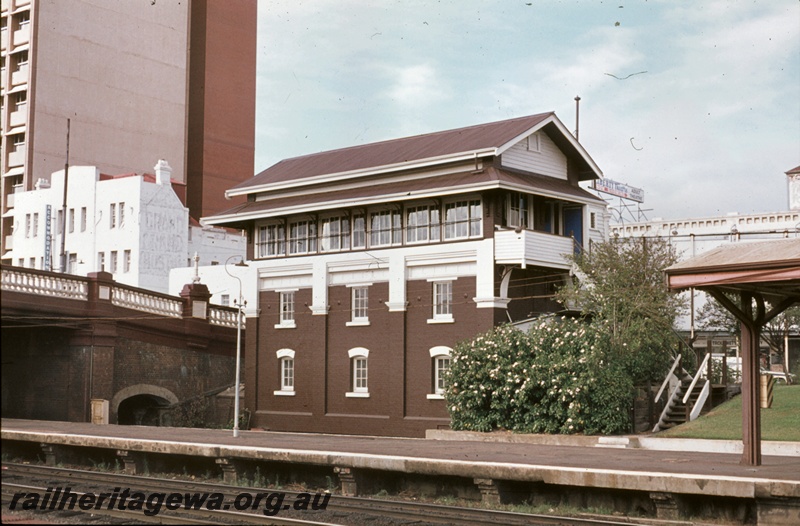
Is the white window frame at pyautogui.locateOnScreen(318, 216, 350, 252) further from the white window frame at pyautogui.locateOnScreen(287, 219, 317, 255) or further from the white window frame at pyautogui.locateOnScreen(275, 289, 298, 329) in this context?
the white window frame at pyautogui.locateOnScreen(275, 289, 298, 329)

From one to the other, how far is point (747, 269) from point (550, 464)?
5115mm

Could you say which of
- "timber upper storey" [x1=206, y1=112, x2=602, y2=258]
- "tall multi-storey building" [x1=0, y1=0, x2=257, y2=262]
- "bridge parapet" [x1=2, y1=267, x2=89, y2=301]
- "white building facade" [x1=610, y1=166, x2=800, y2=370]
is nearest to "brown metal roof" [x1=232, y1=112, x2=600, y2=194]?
"timber upper storey" [x1=206, y1=112, x2=602, y2=258]

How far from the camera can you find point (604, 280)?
1361 inches

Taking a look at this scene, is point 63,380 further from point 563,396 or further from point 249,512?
point 249,512

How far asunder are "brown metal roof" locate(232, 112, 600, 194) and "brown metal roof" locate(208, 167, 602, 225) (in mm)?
809

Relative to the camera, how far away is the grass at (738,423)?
26.9 meters

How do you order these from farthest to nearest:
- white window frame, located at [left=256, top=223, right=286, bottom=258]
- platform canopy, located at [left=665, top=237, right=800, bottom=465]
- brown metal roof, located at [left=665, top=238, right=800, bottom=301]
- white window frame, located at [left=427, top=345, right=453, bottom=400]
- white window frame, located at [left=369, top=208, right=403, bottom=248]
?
white window frame, located at [left=256, top=223, right=286, bottom=258], white window frame, located at [left=369, top=208, right=403, bottom=248], white window frame, located at [left=427, top=345, right=453, bottom=400], platform canopy, located at [left=665, top=237, right=800, bottom=465], brown metal roof, located at [left=665, top=238, right=800, bottom=301]

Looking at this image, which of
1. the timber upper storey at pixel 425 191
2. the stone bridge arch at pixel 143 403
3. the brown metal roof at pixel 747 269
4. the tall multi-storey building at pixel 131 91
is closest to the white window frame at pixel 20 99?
the tall multi-storey building at pixel 131 91

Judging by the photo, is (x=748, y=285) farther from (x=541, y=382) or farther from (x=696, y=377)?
(x=696, y=377)

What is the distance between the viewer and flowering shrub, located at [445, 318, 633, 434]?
29.9 metres

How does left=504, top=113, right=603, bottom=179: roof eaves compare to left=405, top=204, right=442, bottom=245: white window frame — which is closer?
left=504, top=113, right=603, bottom=179: roof eaves

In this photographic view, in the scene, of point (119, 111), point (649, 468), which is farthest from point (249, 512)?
point (119, 111)

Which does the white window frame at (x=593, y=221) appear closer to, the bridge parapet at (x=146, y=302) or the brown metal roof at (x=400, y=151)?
the brown metal roof at (x=400, y=151)

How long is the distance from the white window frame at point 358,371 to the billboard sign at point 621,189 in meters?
36.3
